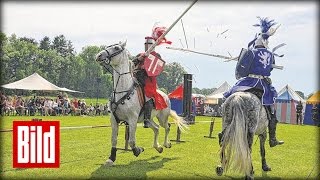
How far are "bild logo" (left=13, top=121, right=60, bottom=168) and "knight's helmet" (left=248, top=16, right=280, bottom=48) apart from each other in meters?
4.34

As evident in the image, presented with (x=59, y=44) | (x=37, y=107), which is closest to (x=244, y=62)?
(x=37, y=107)

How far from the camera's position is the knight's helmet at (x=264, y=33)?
816 centimetres

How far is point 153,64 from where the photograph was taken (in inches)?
376

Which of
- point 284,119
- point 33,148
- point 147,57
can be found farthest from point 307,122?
point 33,148

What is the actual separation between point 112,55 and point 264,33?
329 cm

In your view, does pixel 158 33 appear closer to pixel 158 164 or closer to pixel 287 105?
pixel 158 164

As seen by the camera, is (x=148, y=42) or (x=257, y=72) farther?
(x=148, y=42)

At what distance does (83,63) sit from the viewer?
96.2 metres

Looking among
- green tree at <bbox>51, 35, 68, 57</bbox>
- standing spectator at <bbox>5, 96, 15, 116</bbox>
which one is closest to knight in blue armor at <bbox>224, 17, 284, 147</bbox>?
standing spectator at <bbox>5, 96, 15, 116</bbox>

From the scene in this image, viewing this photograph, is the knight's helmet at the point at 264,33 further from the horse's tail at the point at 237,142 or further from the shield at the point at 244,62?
the horse's tail at the point at 237,142

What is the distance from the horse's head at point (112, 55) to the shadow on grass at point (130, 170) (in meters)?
2.28

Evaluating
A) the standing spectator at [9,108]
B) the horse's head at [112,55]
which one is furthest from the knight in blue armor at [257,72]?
the standing spectator at [9,108]

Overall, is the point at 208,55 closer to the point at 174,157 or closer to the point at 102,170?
the point at 174,157

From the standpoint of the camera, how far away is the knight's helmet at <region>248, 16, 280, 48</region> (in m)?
8.16
